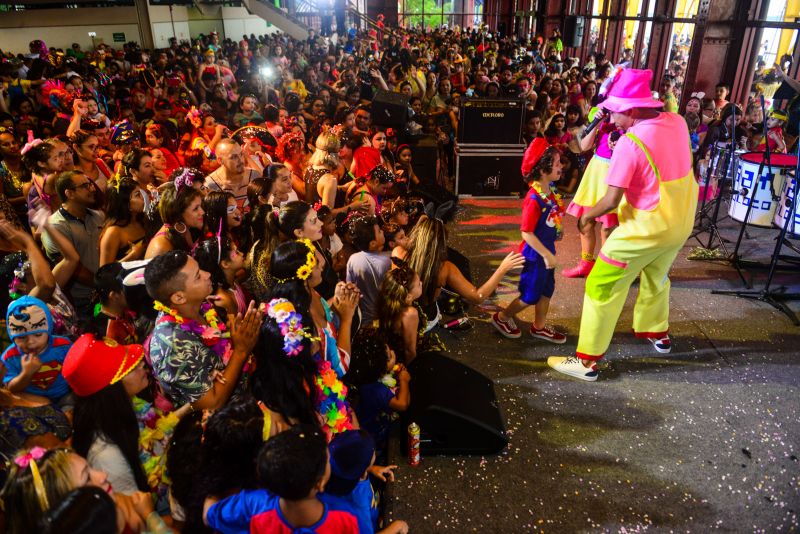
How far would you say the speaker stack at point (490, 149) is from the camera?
7.51 metres

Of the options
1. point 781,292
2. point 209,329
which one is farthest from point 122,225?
point 781,292

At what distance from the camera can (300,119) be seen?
7121 mm

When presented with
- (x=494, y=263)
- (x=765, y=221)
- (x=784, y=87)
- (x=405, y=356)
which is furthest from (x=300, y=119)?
(x=784, y=87)

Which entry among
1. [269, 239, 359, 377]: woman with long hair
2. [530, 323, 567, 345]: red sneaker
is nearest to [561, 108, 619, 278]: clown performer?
[530, 323, 567, 345]: red sneaker

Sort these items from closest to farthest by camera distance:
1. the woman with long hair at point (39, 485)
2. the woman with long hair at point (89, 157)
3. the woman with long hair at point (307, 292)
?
A: the woman with long hair at point (39, 485), the woman with long hair at point (307, 292), the woman with long hair at point (89, 157)

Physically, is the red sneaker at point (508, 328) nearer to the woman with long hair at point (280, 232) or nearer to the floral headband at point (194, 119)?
the woman with long hair at point (280, 232)

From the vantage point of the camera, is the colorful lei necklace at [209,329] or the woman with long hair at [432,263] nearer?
the colorful lei necklace at [209,329]

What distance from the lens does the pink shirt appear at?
3289mm

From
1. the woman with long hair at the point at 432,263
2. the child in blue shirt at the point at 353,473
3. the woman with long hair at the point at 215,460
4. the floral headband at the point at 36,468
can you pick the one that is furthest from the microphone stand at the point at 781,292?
the floral headband at the point at 36,468

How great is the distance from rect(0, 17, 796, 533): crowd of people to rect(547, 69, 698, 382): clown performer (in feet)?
0.15

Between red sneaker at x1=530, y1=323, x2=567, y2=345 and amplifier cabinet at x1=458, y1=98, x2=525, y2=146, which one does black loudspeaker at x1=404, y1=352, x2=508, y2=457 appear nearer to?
red sneaker at x1=530, y1=323, x2=567, y2=345

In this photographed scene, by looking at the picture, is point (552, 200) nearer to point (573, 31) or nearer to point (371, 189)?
point (371, 189)

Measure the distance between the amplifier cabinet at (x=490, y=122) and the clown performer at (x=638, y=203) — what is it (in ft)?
13.4

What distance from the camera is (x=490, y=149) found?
7.65 metres
